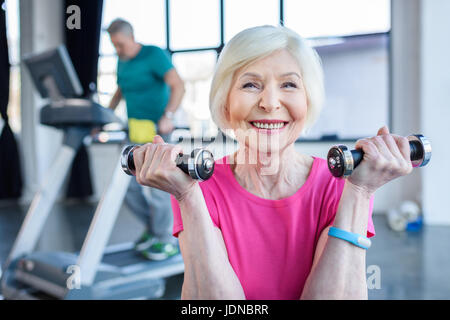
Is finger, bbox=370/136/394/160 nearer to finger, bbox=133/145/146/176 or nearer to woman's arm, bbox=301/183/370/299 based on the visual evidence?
woman's arm, bbox=301/183/370/299

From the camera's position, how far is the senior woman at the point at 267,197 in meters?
0.56

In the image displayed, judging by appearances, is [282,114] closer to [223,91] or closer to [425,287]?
[223,91]

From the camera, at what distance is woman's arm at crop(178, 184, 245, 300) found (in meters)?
0.58

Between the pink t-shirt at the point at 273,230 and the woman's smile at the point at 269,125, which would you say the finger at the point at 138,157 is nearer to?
the pink t-shirt at the point at 273,230

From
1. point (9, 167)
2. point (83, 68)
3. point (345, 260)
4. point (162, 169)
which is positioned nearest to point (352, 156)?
point (345, 260)

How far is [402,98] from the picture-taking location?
364 centimetres

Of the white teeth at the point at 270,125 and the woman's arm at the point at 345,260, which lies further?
the white teeth at the point at 270,125

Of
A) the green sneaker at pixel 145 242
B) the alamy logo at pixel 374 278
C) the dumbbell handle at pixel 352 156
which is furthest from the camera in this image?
the green sneaker at pixel 145 242

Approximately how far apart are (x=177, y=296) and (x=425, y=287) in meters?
1.26

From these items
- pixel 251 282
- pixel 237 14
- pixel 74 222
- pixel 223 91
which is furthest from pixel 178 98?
pixel 74 222

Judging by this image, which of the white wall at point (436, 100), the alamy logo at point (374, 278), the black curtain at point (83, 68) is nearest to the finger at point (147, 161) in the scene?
the alamy logo at point (374, 278)

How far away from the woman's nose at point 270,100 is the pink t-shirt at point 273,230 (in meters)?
0.16

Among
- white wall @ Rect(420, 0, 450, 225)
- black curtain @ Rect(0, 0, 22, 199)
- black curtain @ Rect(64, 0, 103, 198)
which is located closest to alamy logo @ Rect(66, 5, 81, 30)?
white wall @ Rect(420, 0, 450, 225)

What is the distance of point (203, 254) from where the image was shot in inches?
22.9
